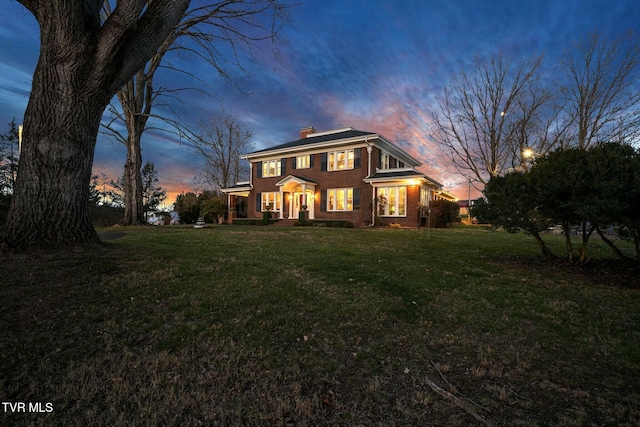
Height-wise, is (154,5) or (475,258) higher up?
(154,5)

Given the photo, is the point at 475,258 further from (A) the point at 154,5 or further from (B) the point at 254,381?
(A) the point at 154,5

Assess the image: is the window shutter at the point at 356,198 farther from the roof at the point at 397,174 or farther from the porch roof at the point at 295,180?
the porch roof at the point at 295,180

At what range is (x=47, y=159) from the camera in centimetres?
438

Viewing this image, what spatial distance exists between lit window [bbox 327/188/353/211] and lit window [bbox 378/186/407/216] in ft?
7.02

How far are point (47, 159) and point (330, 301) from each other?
4.65m

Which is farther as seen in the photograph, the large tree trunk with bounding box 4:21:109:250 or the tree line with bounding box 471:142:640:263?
the tree line with bounding box 471:142:640:263

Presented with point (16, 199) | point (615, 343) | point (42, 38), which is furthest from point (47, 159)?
point (615, 343)

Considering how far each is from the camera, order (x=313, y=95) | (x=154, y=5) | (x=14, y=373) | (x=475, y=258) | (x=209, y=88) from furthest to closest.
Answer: (x=313, y=95) < (x=209, y=88) < (x=475, y=258) < (x=154, y=5) < (x=14, y=373)

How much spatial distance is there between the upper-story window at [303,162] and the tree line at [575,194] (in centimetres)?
1708

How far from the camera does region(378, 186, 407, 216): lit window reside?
19.3 m

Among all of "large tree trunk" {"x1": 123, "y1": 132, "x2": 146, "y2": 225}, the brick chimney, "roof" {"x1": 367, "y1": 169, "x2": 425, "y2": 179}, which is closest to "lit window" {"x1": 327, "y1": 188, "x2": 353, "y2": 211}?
"roof" {"x1": 367, "y1": 169, "x2": 425, "y2": 179}

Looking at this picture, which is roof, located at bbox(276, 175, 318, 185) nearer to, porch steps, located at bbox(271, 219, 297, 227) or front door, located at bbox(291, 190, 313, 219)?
front door, located at bbox(291, 190, 313, 219)

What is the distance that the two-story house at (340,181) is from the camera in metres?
19.4

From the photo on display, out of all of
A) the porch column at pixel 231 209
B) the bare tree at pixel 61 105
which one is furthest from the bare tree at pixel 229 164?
the bare tree at pixel 61 105
